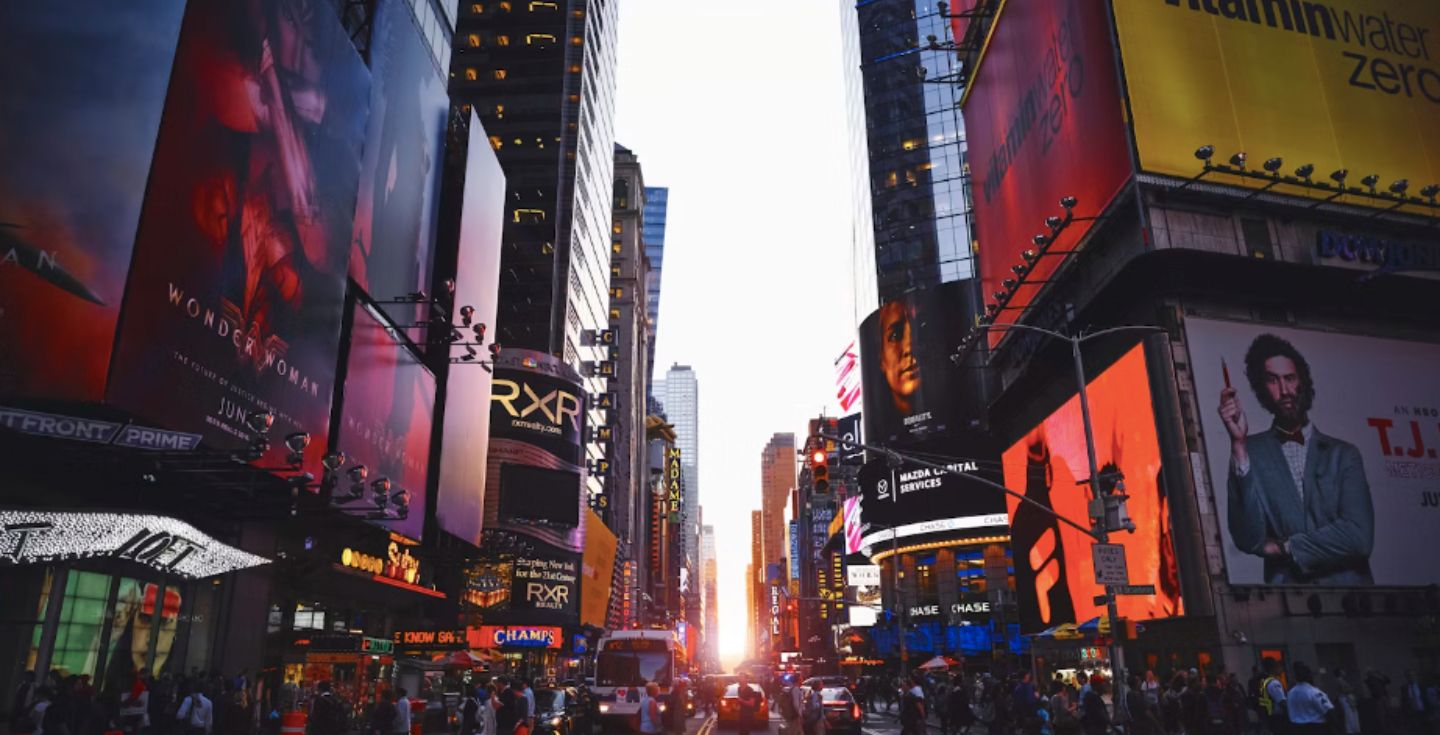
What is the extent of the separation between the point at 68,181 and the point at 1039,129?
3623 cm

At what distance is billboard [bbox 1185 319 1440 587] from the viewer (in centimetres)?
2864

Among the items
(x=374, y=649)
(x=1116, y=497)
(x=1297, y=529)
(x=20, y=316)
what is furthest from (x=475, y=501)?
(x=1297, y=529)

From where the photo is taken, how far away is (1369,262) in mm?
32812

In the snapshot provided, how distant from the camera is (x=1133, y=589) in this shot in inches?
781

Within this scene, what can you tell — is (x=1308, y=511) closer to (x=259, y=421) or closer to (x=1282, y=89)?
(x=1282, y=89)

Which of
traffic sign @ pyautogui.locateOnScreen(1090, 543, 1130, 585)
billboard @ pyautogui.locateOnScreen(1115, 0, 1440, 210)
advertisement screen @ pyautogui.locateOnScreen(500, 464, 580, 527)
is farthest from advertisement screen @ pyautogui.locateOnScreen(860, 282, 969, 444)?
traffic sign @ pyautogui.locateOnScreen(1090, 543, 1130, 585)

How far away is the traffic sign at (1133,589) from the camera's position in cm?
1925

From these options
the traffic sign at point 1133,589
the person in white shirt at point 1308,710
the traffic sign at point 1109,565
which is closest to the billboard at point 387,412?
the traffic sign at point 1109,565

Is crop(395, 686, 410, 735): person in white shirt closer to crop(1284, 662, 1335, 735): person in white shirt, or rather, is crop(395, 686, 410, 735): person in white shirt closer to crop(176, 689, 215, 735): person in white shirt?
crop(176, 689, 215, 735): person in white shirt

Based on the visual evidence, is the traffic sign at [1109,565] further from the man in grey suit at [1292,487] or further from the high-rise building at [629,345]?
the high-rise building at [629,345]

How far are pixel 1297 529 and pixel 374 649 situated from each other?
3358 centimetres

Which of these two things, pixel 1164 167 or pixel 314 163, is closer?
pixel 314 163

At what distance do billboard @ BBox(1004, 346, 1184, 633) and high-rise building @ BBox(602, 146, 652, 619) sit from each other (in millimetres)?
81315

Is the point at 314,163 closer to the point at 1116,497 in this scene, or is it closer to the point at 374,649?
the point at 374,649
